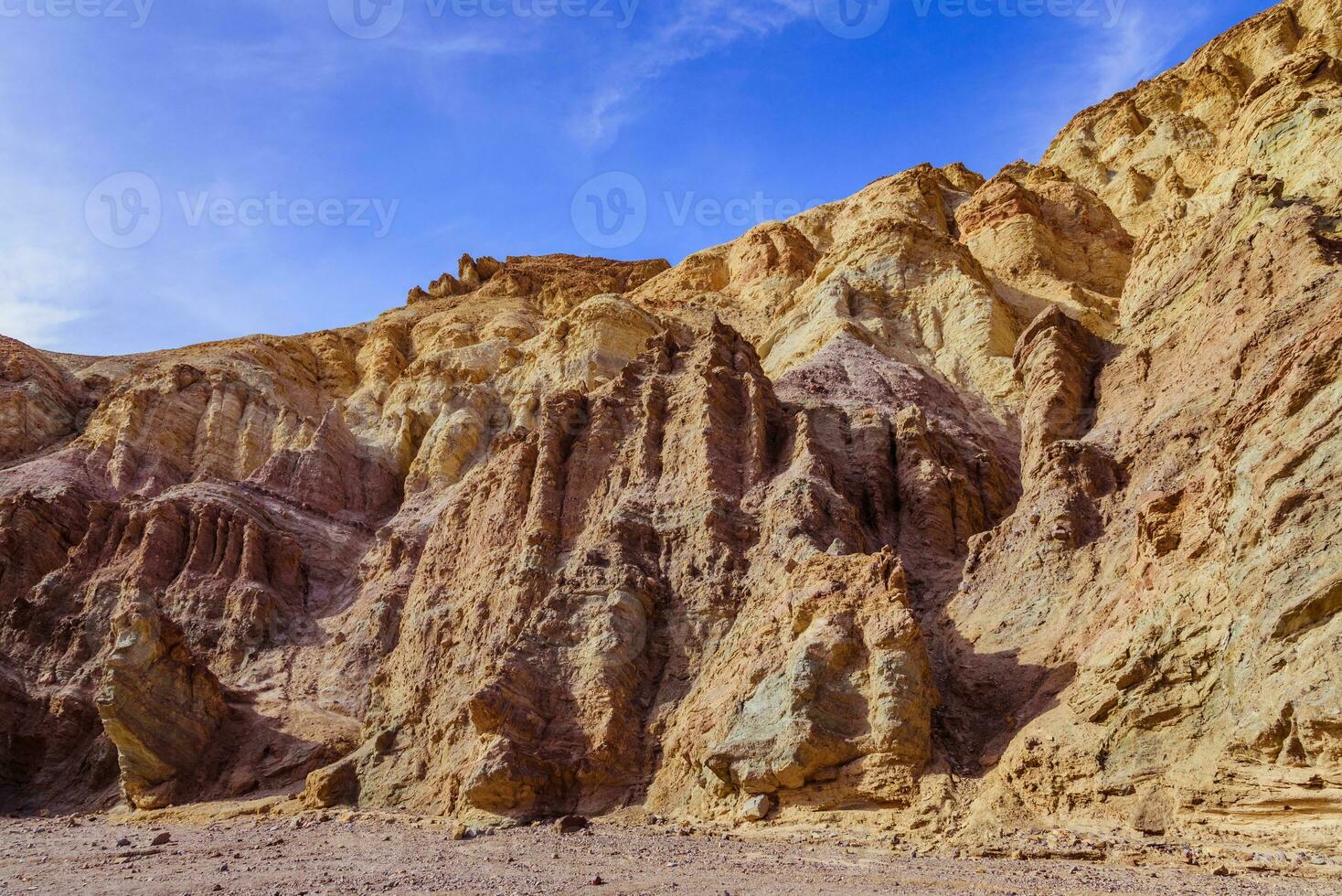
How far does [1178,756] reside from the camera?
11.6 m

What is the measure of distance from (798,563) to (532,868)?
8.60m

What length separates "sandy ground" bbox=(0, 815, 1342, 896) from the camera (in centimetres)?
1005

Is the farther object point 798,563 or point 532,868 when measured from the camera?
point 798,563

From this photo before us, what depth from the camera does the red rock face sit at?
1246 cm

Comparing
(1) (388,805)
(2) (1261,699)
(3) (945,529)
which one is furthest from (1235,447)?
(1) (388,805)

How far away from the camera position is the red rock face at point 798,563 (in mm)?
12461

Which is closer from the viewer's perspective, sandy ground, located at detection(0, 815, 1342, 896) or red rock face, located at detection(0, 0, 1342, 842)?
sandy ground, located at detection(0, 815, 1342, 896)

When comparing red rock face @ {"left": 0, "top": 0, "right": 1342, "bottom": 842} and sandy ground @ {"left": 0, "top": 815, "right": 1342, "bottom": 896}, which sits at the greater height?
red rock face @ {"left": 0, "top": 0, "right": 1342, "bottom": 842}

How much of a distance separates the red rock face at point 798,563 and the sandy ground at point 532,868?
4.47 ft

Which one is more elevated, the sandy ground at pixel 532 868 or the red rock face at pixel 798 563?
the red rock face at pixel 798 563

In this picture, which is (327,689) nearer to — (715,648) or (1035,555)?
(715,648)

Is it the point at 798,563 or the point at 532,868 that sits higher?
the point at 798,563

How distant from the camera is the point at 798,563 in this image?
1895 cm

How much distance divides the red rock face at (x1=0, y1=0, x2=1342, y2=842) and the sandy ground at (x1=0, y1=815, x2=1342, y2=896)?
136 cm
